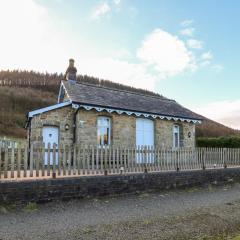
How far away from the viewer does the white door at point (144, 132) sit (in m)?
18.5

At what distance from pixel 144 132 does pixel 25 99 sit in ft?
152

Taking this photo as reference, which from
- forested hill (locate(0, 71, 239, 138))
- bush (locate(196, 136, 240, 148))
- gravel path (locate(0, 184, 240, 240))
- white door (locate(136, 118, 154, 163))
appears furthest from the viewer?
forested hill (locate(0, 71, 239, 138))

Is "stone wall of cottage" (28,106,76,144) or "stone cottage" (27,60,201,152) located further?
"stone cottage" (27,60,201,152)

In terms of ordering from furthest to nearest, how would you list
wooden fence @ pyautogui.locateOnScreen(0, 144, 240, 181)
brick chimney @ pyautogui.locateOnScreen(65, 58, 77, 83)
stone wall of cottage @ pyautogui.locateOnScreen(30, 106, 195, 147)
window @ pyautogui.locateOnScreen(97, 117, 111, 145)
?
brick chimney @ pyautogui.locateOnScreen(65, 58, 77, 83), window @ pyautogui.locateOnScreen(97, 117, 111, 145), stone wall of cottage @ pyautogui.locateOnScreen(30, 106, 195, 147), wooden fence @ pyautogui.locateOnScreen(0, 144, 240, 181)

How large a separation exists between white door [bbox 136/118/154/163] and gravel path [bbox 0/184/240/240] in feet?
25.9

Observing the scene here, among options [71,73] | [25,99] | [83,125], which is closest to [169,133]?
[83,125]

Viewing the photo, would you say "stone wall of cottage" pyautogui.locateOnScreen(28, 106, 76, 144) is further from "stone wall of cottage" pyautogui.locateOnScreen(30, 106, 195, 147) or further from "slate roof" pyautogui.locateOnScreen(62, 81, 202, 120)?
"slate roof" pyautogui.locateOnScreen(62, 81, 202, 120)

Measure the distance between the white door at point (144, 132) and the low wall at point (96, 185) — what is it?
205 inches

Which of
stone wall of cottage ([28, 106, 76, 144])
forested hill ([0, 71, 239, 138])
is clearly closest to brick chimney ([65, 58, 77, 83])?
stone wall of cottage ([28, 106, 76, 144])

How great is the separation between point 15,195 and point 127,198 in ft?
12.4

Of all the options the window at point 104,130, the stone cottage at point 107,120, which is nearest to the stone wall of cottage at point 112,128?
the stone cottage at point 107,120

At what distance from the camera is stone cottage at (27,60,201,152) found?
632 inches

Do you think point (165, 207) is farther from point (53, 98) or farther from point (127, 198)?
point (53, 98)

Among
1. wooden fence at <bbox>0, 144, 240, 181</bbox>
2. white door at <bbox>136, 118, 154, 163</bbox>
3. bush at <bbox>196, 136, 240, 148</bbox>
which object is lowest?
wooden fence at <bbox>0, 144, 240, 181</bbox>
